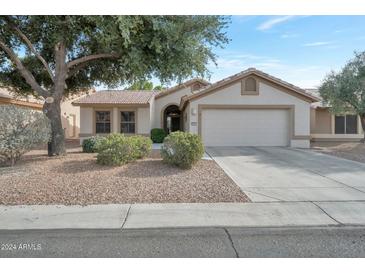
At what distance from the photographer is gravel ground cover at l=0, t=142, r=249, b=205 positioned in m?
6.20

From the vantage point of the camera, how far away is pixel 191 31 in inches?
410

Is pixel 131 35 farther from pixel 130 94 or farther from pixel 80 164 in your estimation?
pixel 130 94

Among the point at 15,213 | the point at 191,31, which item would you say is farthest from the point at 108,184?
the point at 191,31

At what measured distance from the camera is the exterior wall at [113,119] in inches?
811

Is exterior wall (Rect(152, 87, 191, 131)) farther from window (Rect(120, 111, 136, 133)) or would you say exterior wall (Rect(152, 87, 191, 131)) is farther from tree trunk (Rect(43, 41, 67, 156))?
tree trunk (Rect(43, 41, 67, 156))

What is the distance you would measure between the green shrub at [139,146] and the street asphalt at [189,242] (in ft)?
17.8

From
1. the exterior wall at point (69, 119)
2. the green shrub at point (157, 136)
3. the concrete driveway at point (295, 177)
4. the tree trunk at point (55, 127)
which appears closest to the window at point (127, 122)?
the green shrub at point (157, 136)

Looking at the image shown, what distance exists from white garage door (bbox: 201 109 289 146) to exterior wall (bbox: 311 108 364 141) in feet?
16.3

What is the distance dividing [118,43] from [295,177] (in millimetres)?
7208

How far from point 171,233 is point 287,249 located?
1.69m

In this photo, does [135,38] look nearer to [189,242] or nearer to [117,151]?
[117,151]

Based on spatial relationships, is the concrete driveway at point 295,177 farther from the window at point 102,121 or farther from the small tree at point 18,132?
the window at point 102,121

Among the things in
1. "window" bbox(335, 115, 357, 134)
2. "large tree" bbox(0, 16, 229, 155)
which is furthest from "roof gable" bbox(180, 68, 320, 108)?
"window" bbox(335, 115, 357, 134)

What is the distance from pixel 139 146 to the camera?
33.6 ft
